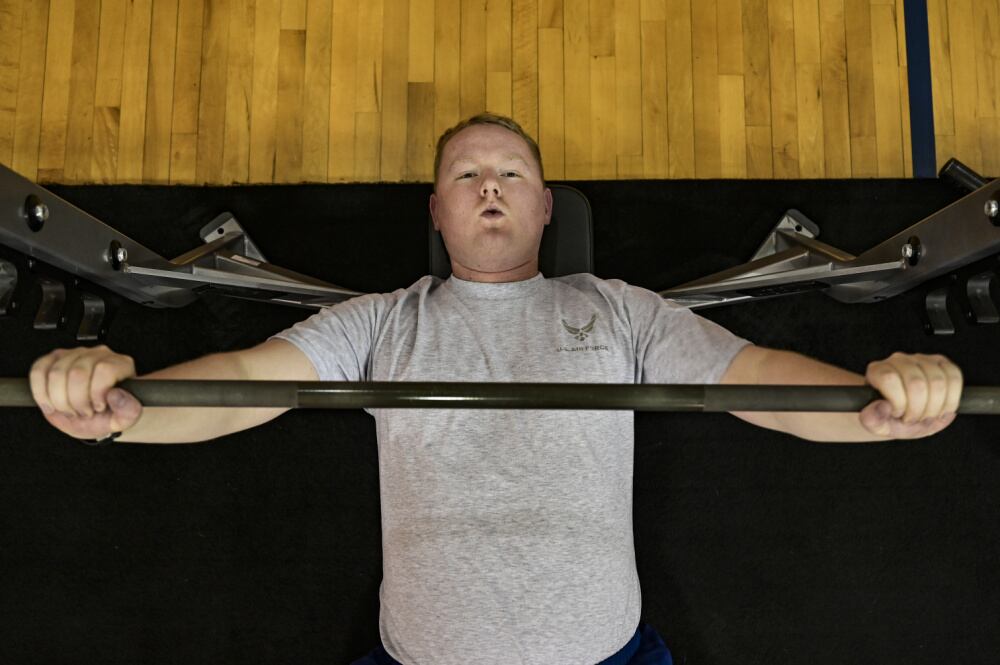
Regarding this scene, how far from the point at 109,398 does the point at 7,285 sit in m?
0.58

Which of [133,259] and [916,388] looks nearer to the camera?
[916,388]

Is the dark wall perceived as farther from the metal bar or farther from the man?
the metal bar

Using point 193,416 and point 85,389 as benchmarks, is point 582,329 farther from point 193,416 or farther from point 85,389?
point 85,389

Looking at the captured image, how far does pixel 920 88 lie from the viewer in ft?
6.93

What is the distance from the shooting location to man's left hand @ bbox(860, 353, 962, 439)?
0.91 meters

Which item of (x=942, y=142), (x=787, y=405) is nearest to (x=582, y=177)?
(x=942, y=142)

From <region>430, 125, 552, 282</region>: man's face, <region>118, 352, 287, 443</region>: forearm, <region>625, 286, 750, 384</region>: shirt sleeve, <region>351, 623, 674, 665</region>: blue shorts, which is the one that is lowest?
<region>351, 623, 674, 665</region>: blue shorts

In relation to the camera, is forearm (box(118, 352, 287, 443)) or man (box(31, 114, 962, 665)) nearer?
forearm (box(118, 352, 287, 443))

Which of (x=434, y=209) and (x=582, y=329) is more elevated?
(x=434, y=209)

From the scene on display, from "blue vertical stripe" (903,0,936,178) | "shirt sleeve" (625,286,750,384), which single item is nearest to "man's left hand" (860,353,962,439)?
"shirt sleeve" (625,286,750,384)

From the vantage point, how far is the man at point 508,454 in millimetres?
1266

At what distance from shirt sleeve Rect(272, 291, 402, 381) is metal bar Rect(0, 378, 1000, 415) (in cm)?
39

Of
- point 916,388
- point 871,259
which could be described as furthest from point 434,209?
point 916,388

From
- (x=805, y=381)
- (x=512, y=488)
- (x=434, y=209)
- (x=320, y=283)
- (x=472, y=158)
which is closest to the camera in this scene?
(x=805, y=381)
